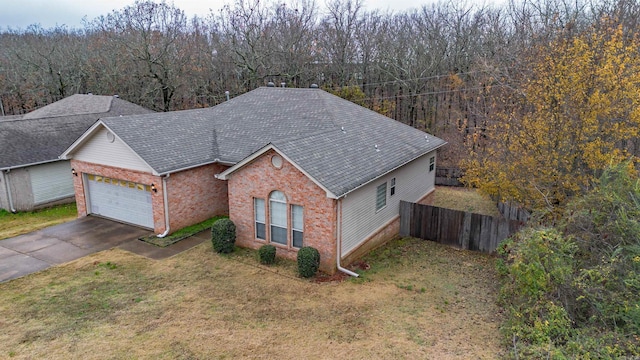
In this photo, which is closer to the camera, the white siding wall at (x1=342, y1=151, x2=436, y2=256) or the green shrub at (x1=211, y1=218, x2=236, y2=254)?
the white siding wall at (x1=342, y1=151, x2=436, y2=256)

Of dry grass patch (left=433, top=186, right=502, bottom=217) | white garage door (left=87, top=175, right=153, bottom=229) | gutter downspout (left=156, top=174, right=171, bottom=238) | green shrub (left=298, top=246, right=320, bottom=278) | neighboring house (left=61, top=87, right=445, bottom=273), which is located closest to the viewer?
green shrub (left=298, top=246, right=320, bottom=278)

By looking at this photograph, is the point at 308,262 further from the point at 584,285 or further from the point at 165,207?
the point at 584,285

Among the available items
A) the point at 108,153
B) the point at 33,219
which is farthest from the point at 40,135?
the point at 108,153

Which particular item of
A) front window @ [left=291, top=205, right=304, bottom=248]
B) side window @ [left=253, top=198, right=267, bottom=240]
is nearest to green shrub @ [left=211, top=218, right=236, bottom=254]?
side window @ [left=253, top=198, right=267, bottom=240]

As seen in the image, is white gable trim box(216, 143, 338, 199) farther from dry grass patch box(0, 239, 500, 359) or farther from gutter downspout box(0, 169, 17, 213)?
gutter downspout box(0, 169, 17, 213)

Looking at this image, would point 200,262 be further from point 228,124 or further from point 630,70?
point 630,70

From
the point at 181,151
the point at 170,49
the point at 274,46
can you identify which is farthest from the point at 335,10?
the point at 181,151
